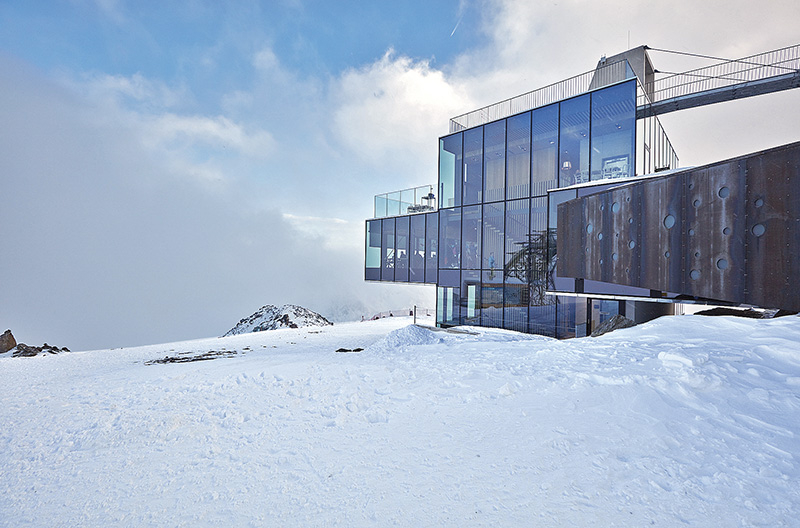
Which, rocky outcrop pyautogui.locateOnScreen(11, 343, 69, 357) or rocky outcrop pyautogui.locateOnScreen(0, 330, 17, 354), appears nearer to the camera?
rocky outcrop pyautogui.locateOnScreen(11, 343, 69, 357)

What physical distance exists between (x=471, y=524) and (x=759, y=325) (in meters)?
7.18

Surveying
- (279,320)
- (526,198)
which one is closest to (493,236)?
(526,198)

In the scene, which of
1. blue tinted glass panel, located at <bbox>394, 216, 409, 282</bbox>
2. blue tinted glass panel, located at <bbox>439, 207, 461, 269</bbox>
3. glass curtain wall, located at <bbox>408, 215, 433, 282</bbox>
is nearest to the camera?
blue tinted glass panel, located at <bbox>439, 207, 461, 269</bbox>

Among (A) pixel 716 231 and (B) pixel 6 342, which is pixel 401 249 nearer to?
(A) pixel 716 231

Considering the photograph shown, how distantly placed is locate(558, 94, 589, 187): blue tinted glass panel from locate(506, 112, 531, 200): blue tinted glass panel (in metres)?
1.70

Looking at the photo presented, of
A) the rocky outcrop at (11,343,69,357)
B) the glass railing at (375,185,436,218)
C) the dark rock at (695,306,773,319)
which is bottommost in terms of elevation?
the rocky outcrop at (11,343,69,357)

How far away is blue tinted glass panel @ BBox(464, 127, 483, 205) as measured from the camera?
20.3 m

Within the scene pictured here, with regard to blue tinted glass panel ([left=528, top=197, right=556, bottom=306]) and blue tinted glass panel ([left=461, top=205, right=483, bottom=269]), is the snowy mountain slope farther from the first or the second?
blue tinted glass panel ([left=528, top=197, right=556, bottom=306])

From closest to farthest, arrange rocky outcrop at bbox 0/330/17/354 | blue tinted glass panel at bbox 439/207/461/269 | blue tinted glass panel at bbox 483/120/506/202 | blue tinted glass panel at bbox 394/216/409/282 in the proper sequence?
rocky outcrop at bbox 0/330/17/354 → blue tinted glass panel at bbox 483/120/506/202 → blue tinted glass panel at bbox 439/207/461/269 → blue tinted glass panel at bbox 394/216/409/282

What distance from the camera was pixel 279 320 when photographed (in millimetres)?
26859

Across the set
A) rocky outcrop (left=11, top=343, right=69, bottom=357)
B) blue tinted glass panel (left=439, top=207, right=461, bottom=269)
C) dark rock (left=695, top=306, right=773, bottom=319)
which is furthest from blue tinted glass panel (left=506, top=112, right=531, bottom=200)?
rocky outcrop (left=11, top=343, right=69, bottom=357)

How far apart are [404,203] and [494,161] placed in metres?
7.06

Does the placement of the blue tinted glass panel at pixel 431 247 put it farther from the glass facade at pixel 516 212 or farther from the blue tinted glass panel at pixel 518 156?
the blue tinted glass panel at pixel 518 156

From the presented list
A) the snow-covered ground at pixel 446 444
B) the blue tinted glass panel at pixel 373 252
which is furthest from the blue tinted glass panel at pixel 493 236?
the snow-covered ground at pixel 446 444
